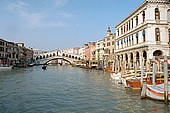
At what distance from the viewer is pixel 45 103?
782 cm

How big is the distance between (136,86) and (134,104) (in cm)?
373

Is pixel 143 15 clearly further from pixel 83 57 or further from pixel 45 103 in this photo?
pixel 83 57

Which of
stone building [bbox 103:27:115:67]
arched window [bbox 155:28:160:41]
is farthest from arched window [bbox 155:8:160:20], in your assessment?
stone building [bbox 103:27:115:67]

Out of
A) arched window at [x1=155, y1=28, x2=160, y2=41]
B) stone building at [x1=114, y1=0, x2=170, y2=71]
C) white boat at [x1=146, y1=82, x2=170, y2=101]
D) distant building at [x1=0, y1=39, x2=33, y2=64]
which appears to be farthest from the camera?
distant building at [x1=0, y1=39, x2=33, y2=64]

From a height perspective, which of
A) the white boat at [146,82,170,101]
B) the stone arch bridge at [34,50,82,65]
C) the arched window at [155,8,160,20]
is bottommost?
the white boat at [146,82,170,101]

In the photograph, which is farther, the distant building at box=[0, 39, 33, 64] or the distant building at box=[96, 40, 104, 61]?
the distant building at box=[96, 40, 104, 61]

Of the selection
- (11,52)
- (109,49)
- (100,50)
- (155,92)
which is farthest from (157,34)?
(11,52)

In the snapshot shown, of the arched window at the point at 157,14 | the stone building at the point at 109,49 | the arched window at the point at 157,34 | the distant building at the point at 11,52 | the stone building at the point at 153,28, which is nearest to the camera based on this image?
the stone building at the point at 153,28

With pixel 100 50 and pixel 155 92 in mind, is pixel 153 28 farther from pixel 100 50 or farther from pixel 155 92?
pixel 100 50

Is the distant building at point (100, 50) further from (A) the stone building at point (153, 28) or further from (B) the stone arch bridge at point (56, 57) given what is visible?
(A) the stone building at point (153, 28)

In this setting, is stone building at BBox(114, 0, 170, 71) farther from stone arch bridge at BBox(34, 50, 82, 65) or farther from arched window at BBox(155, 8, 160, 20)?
stone arch bridge at BBox(34, 50, 82, 65)

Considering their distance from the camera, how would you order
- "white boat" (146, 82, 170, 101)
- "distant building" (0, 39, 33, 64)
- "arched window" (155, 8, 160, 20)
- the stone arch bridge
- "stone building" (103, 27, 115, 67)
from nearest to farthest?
"white boat" (146, 82, 170, 101), "arched window" (155, 8, 160, 20), "stone building" (103, 27, 115, 67), "distant building" (0, 39, 33, 64), the stone arch bridge

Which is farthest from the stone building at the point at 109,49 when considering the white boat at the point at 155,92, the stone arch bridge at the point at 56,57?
the white boat at the point at 155,92

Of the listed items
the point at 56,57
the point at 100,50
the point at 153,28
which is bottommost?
the point at 56,57
